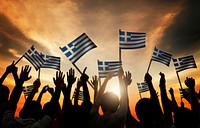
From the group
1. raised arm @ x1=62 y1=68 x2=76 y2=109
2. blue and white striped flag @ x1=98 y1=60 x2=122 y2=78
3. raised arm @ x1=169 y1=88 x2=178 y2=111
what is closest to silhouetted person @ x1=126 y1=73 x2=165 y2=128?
raised arm @ x1=169 y1=88 x2=178 y2=111

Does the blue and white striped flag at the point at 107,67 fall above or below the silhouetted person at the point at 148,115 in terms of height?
above

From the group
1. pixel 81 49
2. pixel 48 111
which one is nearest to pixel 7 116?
pixel 48 111

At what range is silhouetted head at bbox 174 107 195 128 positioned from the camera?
356 centimetres

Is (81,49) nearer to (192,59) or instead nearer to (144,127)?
(144,127)

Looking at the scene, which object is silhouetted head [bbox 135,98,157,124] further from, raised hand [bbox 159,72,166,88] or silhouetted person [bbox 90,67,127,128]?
raised hand [bbox 159,72,166,88]

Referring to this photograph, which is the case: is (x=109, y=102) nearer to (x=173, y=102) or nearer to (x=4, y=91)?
(x=4, y=91)

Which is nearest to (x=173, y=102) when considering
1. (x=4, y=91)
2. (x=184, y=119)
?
(x=184, y=119)

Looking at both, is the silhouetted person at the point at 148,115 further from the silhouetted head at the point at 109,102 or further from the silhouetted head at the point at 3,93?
the silhouetted head at the point at 3,93

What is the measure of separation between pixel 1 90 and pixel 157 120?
3.57m

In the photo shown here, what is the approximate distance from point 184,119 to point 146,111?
742 millimetres

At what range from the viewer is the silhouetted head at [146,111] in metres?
3.56

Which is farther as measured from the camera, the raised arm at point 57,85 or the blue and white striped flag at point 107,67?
the blue and white striped flag at point 107,67

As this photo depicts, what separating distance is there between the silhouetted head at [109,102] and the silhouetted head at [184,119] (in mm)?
1247

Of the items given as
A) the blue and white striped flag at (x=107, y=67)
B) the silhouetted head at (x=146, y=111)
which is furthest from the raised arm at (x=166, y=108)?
the blue and white striped flag at (x=107, y=67)
